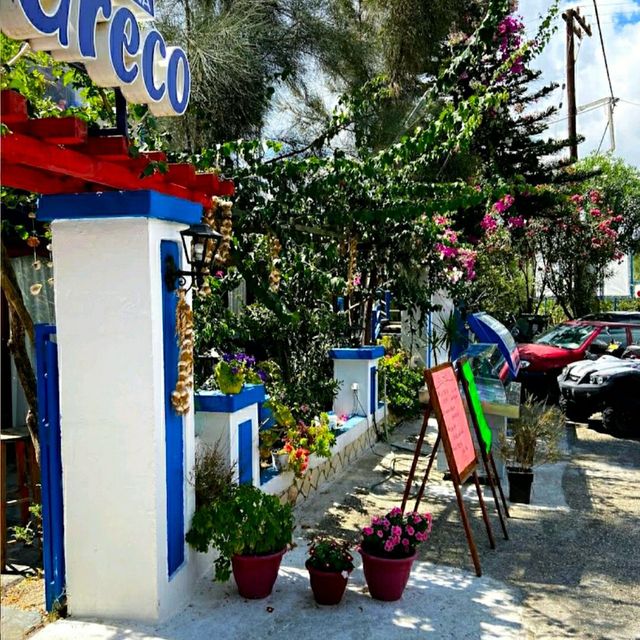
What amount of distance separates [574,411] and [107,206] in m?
8.54

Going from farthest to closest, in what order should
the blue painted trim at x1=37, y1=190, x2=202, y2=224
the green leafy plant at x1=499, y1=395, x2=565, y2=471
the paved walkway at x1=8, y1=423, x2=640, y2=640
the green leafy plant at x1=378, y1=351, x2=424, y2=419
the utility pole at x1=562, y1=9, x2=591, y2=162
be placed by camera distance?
the utility pole at x1=562, y1=9, x2=591, y2=162
the green leafy plant at x1=378, y1=351, x2=424, y2=419
the green leafy plant at x1=499, y1=395, x2=565, y2=471
the paved walkway at x1=8, y1=423, x2=640, y2=640
the blue painted trim at x1=37, y1=190, x2=202, y2=224

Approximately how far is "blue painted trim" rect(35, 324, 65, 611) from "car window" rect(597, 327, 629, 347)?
1016cm

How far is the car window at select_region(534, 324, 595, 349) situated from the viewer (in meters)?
12.1

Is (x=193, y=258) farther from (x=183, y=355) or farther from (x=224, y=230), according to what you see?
(x=224, y=230)

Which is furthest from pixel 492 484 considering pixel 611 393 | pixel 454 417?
pixel 611 393

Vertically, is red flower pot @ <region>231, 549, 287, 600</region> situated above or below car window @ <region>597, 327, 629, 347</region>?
below

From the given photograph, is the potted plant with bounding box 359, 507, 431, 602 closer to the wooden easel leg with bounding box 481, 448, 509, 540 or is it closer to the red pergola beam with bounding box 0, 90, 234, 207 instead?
the wooden easel leg with bounding box 481, 448, 509, 540

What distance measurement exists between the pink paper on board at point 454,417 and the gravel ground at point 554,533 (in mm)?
725

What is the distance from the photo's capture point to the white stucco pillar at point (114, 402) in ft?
12.3

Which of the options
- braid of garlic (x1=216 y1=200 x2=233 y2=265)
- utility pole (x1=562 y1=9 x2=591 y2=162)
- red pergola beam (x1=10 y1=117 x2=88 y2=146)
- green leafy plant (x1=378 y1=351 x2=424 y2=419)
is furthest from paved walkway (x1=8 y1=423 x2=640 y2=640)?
utility pole (x1=562 y1=9 x2=591 y2=162)

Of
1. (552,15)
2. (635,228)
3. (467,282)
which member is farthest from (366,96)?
(635,228)

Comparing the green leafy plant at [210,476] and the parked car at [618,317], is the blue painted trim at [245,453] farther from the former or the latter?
the parked car at [618,317]

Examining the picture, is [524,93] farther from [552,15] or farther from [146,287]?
[146,287]

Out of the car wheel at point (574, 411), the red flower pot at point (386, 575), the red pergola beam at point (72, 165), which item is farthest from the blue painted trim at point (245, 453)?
the car wheel at point (574, 411)
